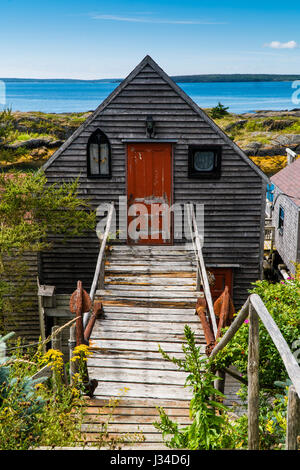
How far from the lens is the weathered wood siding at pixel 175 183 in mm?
12844

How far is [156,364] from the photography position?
25.3 ft

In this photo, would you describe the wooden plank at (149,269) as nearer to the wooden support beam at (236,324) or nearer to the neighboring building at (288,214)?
the wooden support beam at (236,324)

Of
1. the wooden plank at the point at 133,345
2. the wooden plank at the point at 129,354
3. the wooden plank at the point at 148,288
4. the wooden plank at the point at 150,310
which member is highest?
the wooden plank at the point at 148,288

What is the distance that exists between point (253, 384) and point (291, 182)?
61.4 ft

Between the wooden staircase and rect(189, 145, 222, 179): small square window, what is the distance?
2.12 metres

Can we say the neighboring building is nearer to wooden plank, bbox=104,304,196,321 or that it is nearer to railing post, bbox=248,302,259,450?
wooden plank, bbox=104,304,196,321

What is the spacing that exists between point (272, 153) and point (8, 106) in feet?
176

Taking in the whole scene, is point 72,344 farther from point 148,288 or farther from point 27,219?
point 27,219

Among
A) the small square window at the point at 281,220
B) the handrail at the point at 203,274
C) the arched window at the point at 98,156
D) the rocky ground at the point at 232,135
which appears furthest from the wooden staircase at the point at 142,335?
the rocky ground at the point at 232,135

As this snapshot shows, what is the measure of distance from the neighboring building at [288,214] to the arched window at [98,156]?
831cm

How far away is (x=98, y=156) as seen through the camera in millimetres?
13227

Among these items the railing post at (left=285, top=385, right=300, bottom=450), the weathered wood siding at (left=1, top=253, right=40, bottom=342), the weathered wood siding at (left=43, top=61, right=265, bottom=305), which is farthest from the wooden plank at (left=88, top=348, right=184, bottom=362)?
the weathered wood siding at (left=43, top=61, right=265, bottom=305)
